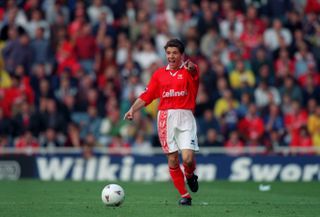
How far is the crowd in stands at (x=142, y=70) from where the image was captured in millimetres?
23734

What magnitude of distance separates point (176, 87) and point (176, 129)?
598 millimetres

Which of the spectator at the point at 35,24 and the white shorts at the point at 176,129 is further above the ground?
the spectator at the point at 35,24

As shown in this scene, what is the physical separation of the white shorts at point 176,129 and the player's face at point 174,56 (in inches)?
26.5

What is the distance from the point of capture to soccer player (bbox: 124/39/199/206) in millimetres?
13383

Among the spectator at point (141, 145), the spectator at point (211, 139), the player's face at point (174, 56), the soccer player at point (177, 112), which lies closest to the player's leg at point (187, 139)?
the soccer player at point (177, 112)

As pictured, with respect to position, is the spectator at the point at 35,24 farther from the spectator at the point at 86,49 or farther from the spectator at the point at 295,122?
the spectator at the point at 295,122

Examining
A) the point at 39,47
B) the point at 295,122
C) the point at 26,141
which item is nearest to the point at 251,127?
the point at 295,122

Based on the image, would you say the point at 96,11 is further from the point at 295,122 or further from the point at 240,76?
the point at 295,122

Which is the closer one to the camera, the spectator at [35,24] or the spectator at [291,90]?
the spectator at [291,90]

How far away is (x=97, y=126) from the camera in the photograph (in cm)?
2403

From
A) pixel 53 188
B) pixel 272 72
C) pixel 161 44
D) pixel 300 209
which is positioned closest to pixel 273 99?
pixel 272 72

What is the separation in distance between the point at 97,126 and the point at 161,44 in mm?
3299

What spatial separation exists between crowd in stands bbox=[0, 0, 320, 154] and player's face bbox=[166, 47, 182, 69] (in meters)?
9.87

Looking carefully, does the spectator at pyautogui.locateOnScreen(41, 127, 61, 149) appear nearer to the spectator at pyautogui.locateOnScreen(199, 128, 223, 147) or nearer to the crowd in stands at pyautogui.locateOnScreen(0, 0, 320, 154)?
the crowd in stands at pyautogui.locateOnScreen(0, 0, 320, 154)
